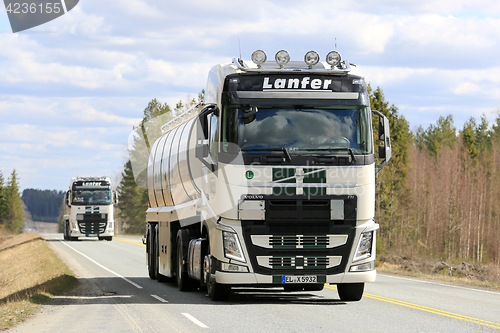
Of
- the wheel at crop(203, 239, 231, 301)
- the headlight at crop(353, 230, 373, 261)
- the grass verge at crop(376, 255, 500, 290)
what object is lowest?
the grass verge at crop(376, 255, 500, 290)

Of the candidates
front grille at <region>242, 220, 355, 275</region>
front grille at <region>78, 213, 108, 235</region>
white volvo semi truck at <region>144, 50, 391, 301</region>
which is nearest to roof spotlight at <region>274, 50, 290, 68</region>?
white volvo semi truck at <region>144, 50, 391, 301</region>

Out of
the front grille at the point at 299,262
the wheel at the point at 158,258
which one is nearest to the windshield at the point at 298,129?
the front grille at the point at 299,262

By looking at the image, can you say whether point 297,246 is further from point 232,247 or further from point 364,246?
point 364,246

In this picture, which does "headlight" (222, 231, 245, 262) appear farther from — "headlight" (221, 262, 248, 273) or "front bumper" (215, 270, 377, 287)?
"front bumper" (215, 270, 377, 287)

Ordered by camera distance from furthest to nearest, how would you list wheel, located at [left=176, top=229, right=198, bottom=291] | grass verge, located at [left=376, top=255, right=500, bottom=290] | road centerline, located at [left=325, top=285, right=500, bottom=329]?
grass verge, located at [left=376, top=255, right=500, bottom=290]
wheel, located at [left=176, top=229, right=198, bottom=291]
road centerline, located at [left=325, top=285, right=500, bottom=329]

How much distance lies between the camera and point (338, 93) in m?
11.8

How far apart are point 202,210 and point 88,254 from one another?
21.3 metres

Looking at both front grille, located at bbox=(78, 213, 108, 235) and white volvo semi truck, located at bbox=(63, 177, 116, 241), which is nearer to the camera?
white volvo semi truck, located at bbox=(63, 177, 116, 241)

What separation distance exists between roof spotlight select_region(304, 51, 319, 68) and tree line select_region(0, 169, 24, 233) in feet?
403

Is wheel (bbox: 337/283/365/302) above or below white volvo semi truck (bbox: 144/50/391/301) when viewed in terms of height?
below

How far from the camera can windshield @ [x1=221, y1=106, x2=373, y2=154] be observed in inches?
449

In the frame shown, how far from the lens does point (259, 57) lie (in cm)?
1202

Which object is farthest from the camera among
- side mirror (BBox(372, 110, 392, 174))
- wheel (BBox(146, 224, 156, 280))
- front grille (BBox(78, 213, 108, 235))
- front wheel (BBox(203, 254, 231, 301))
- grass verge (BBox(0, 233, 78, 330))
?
front grille (BBox(78, 213, 108, 235))

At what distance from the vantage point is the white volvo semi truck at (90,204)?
1741 inches
